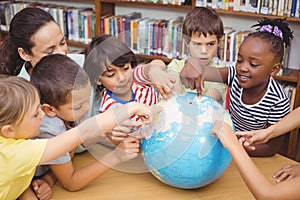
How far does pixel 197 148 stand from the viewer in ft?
4.39

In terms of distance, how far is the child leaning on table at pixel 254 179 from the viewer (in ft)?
4.42

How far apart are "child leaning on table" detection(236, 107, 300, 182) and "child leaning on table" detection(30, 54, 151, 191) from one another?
47 centimetres

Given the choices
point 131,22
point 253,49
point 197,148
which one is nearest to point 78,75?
point 197,148

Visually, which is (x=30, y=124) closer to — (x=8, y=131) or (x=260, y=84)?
(x=8, y=131)

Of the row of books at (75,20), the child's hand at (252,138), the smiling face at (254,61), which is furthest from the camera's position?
the row of books at (75,20)

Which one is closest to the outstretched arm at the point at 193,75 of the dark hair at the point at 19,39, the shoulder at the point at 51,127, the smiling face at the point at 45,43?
the shoulder at the point at 51,127

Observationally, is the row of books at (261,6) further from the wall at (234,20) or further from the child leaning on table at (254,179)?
the child leaning on table at (254,179)

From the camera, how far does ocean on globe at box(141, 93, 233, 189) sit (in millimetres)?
1343

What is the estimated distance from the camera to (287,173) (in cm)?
164

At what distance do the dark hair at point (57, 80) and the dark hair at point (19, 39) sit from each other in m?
0.49

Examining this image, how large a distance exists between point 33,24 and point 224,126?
1139mm

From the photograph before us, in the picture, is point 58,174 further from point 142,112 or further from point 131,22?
point 131,22

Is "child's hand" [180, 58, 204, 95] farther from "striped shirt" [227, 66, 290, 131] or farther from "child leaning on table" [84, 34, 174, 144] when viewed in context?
"striped shirt" [227, 66, 290, 131]

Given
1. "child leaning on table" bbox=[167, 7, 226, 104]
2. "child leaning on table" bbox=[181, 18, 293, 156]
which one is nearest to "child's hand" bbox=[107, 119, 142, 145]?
"child leaning on table" bbox=[167, 7, 226, 104]
